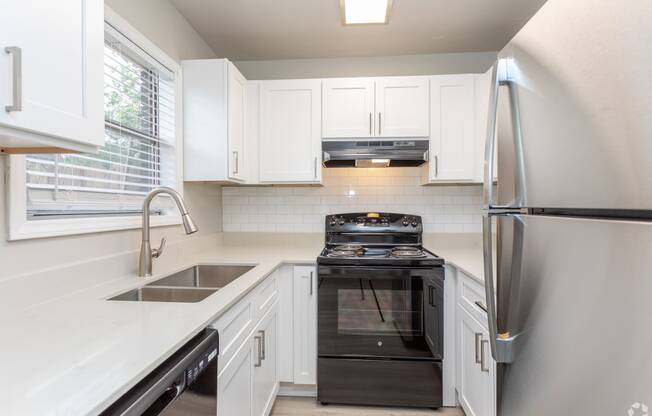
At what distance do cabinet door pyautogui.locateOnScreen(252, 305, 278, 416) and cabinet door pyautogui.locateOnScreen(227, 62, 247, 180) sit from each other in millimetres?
939

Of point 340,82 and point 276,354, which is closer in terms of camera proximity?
point 276,354

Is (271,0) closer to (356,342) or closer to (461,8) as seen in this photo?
(461,8)

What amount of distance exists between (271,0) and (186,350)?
1.94 meters

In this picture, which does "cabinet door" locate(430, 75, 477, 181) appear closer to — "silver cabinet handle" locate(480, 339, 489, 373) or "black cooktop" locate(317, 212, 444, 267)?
"black cooktop" locate(317, 212, 444, 267)

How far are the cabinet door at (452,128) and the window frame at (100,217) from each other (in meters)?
1.71

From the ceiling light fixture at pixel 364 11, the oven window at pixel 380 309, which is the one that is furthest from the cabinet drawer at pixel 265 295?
the ceiling light fixture at pixel 364 11

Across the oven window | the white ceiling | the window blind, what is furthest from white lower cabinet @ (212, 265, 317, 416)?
the white ceiling

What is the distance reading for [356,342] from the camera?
205 cm

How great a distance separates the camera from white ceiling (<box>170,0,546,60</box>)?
2025mm

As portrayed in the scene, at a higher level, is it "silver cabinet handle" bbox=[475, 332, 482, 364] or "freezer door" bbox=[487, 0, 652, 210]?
"freezer door" bbox=[487, 0, 652, 210]

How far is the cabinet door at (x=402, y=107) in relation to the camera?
7.75 feet

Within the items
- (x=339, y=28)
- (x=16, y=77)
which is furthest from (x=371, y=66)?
(x=16, y=77)

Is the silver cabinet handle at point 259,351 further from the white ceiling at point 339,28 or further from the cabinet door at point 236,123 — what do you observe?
the white ceiling at point 339,28

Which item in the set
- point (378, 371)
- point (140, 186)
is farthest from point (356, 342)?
point (140, 186)
